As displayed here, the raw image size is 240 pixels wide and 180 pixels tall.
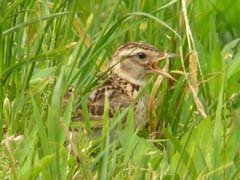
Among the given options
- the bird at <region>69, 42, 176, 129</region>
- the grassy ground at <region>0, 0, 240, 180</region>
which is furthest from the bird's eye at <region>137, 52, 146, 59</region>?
the grassy ground at <region>0, 0, 240, 180</region>

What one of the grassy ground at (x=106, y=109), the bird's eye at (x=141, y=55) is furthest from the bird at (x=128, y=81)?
the grassy ground at (x=106, y=109)

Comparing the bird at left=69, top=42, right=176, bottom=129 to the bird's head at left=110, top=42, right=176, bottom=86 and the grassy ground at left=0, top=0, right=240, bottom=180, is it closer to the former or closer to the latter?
the bird's head at left=110, top=42, right=176, bottom=86

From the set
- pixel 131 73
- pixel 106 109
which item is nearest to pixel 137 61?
pixel 131 73

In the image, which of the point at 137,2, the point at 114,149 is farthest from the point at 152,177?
the point at 137,2

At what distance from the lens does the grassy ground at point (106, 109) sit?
5.03 meters

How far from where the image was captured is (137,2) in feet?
21.8

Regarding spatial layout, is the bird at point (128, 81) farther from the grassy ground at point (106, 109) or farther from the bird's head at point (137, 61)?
the grassy ground at point (106, 109)

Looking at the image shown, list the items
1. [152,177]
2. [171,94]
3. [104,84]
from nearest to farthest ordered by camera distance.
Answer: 1. [152,177]
2. [171,94]
3. [104,84]

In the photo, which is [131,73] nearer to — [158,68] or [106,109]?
[158,68]

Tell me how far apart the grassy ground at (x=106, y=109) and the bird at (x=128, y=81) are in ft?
0.34

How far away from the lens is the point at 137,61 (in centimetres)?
700

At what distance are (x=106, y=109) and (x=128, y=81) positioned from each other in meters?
1.97

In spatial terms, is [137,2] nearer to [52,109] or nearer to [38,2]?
[38,2]

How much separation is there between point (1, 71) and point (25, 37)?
30.5 inches
